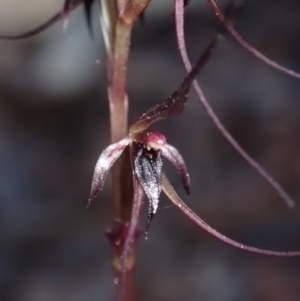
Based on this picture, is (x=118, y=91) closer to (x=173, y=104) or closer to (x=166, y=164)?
(x=173, y=104)

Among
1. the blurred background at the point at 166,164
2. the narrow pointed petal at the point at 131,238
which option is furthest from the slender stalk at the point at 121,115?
the blurred background at the point at 166,164

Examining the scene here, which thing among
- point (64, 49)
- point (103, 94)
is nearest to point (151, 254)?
point (103, 94)

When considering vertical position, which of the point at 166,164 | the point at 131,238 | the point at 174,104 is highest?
the point at 174,104

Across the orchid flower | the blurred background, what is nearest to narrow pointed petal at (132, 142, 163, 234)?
the orchid flower

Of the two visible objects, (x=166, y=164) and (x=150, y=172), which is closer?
(x=150, y=172)

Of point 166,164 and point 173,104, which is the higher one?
point 173,104

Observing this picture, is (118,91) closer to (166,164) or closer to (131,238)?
(131,238)

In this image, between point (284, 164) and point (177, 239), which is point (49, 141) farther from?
point (284, 164)

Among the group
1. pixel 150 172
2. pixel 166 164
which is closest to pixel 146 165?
pixel 150 172
